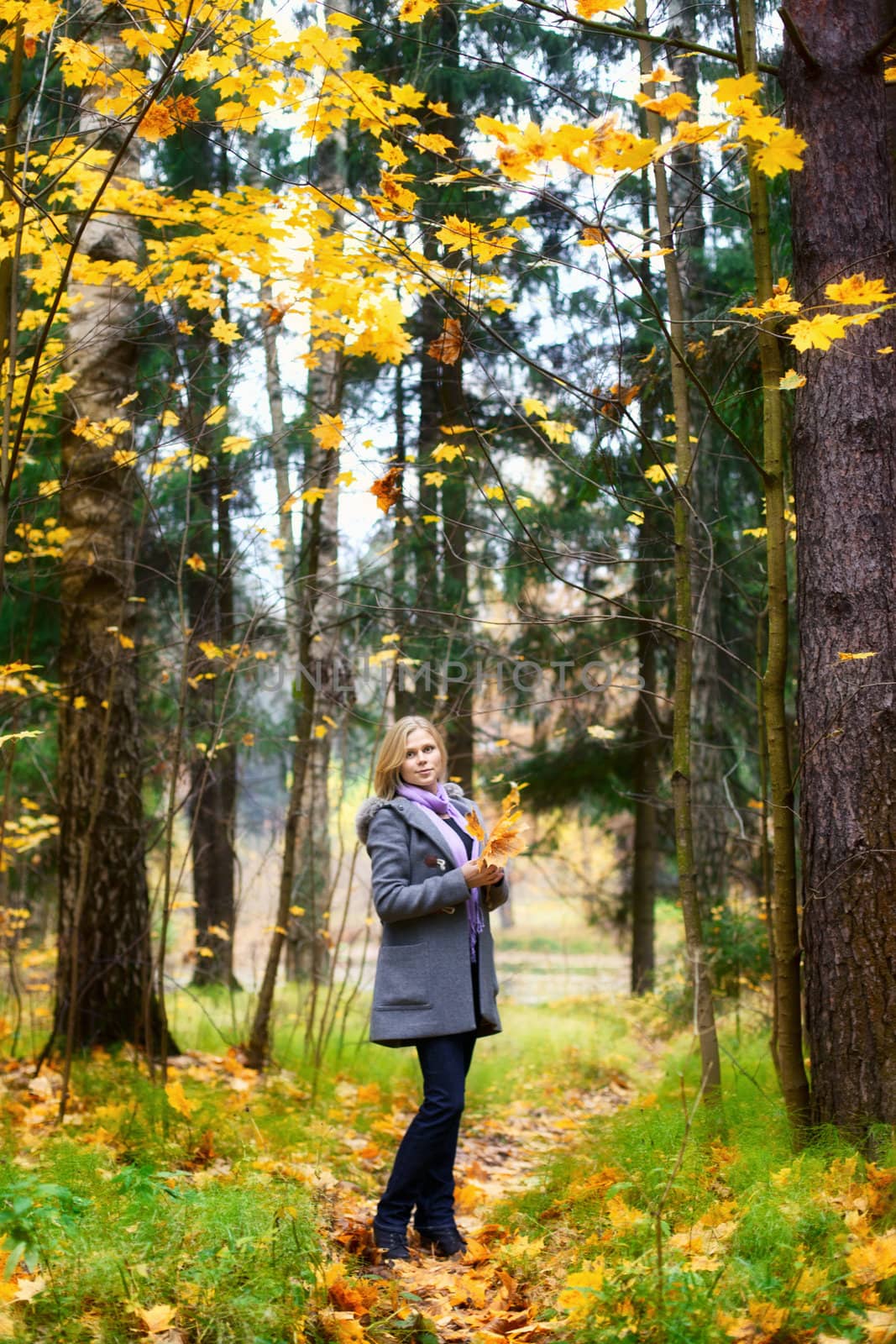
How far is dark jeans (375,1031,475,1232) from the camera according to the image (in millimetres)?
3473

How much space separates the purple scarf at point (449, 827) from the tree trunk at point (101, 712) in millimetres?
2638

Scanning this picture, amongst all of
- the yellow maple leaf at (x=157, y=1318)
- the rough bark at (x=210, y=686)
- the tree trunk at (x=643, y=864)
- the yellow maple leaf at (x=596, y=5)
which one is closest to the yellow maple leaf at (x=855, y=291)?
the yellow maple leaf at (x=596, y=5)

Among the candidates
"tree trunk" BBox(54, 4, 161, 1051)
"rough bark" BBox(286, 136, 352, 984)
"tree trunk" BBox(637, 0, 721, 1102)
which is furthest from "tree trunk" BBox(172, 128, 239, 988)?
"tree trunk" BBox(637, 0, 721, 1102)

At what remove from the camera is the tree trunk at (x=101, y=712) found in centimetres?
594

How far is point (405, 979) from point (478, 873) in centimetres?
45

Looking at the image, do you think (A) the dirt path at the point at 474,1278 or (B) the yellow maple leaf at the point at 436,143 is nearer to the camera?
(A) the dirt path at the point at 474,1278

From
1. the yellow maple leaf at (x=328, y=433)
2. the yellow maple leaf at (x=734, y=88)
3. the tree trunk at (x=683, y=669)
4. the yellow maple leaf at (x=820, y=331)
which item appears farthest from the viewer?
the yellow maple leaf at (x=328, y=433)

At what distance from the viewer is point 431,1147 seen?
11.4 feet

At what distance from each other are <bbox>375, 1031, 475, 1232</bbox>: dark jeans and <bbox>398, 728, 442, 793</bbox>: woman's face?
34.4 inches

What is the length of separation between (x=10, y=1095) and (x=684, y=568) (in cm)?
388

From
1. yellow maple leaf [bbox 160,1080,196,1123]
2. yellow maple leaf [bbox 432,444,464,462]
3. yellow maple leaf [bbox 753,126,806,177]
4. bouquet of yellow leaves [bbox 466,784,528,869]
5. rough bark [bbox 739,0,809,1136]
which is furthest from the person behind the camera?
yellow maple leaf [bbox 432,444,464,462]

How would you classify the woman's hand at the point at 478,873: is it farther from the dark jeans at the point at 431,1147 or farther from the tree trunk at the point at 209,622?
the tree trunk at the point at 209,622

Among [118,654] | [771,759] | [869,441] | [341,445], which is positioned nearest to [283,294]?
[341,445]

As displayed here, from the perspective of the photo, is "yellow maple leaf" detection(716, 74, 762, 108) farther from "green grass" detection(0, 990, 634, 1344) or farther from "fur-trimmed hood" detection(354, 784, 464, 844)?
"green grass" detection(0, 990, 634, 1344)
